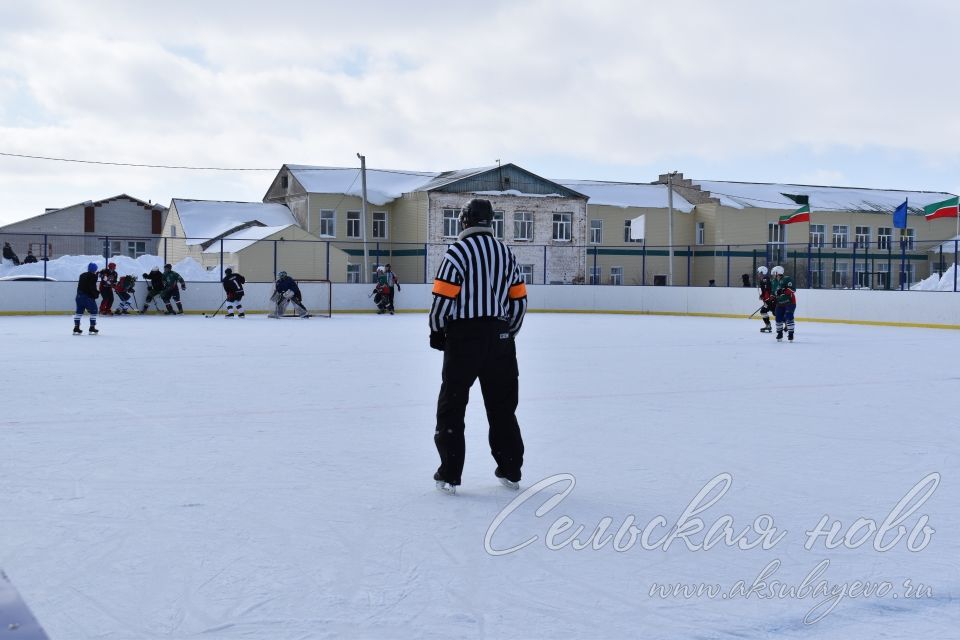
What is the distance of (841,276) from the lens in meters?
27.3

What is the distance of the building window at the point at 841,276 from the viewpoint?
86.5ft

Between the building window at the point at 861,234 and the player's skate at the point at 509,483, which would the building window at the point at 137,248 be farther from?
the player's skate at the point at 509,483

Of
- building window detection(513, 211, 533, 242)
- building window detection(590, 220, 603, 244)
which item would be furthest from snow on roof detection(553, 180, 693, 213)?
building window detection(513, 211, 533, 242)

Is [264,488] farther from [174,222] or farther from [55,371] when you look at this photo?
[174,222]

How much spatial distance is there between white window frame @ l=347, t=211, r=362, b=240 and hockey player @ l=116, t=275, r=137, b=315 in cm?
2333

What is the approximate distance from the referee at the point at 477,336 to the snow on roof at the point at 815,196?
49.8m

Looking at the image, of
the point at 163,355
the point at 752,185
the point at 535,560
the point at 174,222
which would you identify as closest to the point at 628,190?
the point at 752,185

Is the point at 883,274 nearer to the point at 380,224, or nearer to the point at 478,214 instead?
the point at 478,214

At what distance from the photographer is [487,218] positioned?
5.11 meters

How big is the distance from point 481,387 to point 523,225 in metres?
44.2

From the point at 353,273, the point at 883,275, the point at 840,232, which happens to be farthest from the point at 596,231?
the point at 883,275

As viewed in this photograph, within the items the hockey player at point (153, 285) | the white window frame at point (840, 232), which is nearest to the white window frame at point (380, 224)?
the hockey player at point (153, 285)

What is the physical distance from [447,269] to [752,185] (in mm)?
55882

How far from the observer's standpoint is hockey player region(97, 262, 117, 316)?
80.1 ft
